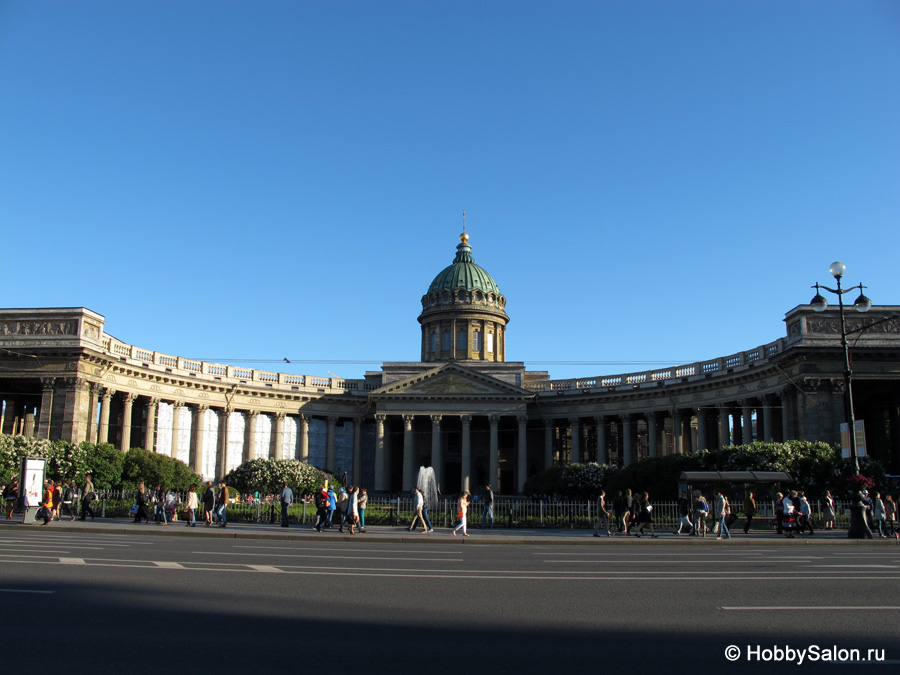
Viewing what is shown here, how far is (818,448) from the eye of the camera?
4178 centimetres

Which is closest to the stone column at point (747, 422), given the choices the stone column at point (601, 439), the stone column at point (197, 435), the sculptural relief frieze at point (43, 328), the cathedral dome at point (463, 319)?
the stone column at point (601, 439)

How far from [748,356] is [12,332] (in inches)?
2046

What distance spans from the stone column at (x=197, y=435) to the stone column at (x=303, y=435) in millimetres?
9468

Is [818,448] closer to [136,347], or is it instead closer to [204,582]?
[204,582]

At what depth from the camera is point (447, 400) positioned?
74188 mm

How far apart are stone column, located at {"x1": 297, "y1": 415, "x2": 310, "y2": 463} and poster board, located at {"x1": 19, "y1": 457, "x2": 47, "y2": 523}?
129 feet

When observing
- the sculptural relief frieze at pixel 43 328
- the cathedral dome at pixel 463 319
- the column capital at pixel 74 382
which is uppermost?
the cathedral dome at pixel 463 319

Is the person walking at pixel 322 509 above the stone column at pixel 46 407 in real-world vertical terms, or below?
below

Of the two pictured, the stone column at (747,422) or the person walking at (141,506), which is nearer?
the person walking at (141,506)

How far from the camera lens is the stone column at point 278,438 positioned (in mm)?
71812

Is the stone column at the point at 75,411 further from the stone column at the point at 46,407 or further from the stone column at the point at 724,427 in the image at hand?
the stone column at the point at 724,427

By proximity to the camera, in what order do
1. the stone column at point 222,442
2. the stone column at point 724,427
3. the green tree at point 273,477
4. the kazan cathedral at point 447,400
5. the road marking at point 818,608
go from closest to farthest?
the road marking at point 818,608 → the green tree at point 273,477 → the kazan cathedral at point 447,400 → the stone column at point 724,427 → the stone column at point 222,442

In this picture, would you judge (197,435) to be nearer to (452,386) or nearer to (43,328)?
(43,328)

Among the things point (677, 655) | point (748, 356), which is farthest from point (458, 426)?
point (677, 655)
